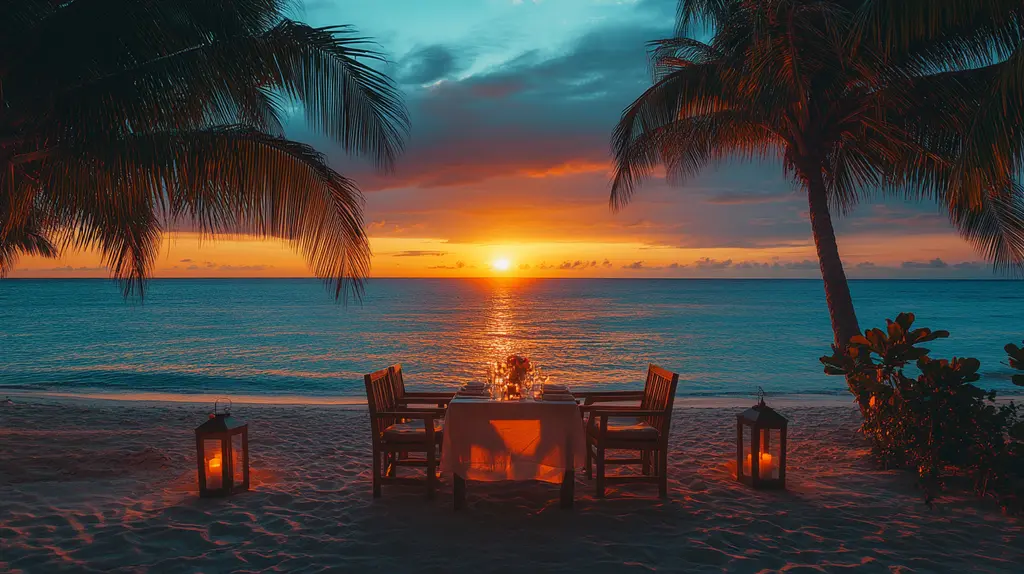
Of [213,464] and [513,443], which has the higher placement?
[513,443]

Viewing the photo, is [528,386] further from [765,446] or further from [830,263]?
[830,263]

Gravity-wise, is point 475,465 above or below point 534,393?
below

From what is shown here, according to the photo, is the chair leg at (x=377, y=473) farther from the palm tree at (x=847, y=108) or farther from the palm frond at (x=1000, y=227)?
the palm frond at (x=1000, y=227)

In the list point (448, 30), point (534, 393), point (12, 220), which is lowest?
point (534, 393)

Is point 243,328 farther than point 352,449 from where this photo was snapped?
Yes

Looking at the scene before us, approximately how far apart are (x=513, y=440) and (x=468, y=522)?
0.62m

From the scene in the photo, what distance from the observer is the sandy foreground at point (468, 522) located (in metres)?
3.31

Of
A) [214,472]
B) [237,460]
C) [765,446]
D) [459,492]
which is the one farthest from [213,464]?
[765,446]

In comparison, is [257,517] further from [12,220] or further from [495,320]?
[495,320]

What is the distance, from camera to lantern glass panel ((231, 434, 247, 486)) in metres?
4.48

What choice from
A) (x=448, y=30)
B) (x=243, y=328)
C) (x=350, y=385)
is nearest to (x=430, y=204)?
(x=350, y=385)

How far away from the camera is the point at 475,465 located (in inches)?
165

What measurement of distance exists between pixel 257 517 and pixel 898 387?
4.98 metres

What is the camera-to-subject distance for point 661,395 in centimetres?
459
